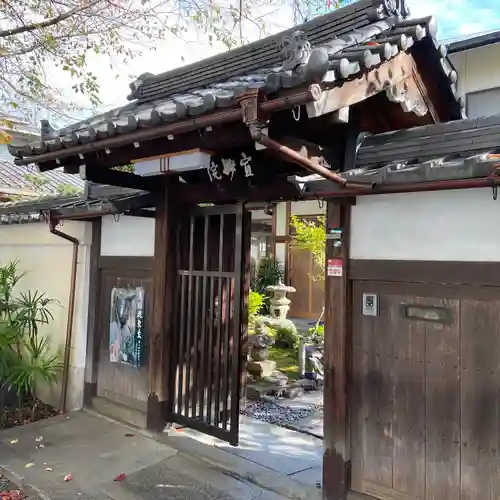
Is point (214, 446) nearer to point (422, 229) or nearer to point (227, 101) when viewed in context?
point (422, 229)

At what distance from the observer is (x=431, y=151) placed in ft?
15.4

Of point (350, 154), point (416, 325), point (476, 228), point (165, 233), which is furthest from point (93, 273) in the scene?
point (476, 228)

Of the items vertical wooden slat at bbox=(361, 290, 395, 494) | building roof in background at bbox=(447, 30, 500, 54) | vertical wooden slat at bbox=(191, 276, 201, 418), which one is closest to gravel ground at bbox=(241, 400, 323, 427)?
vertical wooden slat at bbox=(191, 276, 201, 418)

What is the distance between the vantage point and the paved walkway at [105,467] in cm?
530

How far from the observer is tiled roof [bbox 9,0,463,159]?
11.5ft

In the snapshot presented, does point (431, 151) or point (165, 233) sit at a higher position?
point (431, 151)

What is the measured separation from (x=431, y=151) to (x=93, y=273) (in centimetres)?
576

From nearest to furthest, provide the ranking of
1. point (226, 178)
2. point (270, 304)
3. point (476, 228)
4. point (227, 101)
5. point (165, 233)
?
point (227, 101) → point (476, 228) → point (226, 178) → point (165, 233) → point (270, 304)

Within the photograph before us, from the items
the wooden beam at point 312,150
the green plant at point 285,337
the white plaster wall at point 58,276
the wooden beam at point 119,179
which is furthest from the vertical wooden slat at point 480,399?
the green plant at point 285,337

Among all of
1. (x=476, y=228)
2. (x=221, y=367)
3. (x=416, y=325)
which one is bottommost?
(x=221, y=367)

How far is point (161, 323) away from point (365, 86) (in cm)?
417

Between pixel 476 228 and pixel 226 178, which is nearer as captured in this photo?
pixel 476 228

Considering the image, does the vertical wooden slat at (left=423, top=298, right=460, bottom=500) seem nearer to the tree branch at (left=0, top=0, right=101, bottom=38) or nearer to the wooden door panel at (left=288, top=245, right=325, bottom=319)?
the tree branch at (left=0, top=0, right=101, bottom=38)

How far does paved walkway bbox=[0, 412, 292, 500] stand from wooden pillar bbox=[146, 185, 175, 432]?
0.43 m
